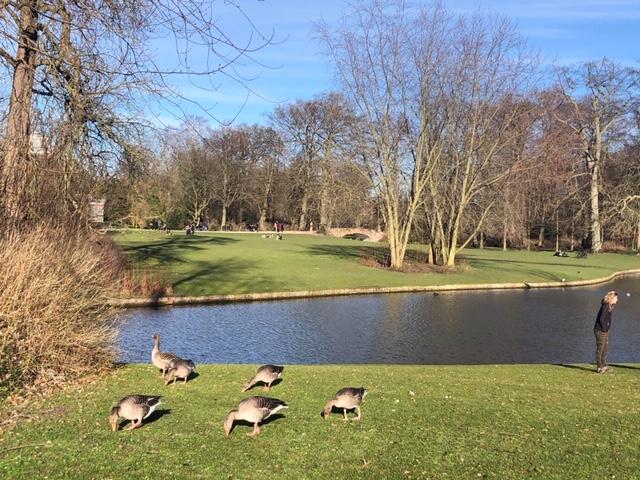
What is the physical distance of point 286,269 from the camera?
113 feet

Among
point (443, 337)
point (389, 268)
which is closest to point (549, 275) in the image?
point (389, 268)

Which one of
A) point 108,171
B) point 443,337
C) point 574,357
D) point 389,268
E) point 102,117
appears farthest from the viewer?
point 389,268

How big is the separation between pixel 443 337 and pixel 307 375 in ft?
34.6

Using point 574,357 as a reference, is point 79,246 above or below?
above

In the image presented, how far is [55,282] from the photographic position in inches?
310

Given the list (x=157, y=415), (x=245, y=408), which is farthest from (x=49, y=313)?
(x=245, y=408)

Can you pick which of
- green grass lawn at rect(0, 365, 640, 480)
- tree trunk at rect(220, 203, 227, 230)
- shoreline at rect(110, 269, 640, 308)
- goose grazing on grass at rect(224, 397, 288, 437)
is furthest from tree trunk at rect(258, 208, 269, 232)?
goose grazing on grass at rect(224, 397, 288, 437)

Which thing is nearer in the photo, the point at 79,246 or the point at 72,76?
the point at 72,76

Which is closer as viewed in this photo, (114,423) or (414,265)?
(114,423)

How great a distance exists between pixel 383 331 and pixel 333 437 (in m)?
14.1

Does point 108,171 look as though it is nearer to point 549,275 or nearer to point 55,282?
point 55,282

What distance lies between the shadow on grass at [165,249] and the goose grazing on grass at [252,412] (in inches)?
1065

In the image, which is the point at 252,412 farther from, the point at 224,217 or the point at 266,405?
the point at 224,217

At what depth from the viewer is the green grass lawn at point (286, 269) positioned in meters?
29.2
